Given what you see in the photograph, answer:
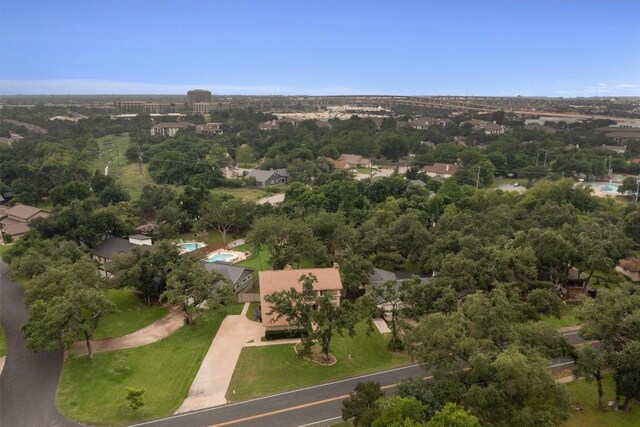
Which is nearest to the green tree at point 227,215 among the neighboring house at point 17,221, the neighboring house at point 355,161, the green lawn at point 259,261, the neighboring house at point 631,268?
the green lawn at point 259,261

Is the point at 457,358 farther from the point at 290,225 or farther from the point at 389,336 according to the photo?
the point at 290,225

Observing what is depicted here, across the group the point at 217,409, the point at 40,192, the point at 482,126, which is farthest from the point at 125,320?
the point at 482,126

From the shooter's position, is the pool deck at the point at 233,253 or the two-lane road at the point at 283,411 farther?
the pool deck at the point at 233,253

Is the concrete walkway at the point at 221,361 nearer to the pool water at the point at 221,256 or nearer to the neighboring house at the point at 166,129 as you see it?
the pool water at the point at 221,256

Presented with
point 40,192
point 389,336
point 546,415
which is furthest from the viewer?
point 40,192

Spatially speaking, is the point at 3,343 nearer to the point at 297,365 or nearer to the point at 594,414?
the point at 297,365

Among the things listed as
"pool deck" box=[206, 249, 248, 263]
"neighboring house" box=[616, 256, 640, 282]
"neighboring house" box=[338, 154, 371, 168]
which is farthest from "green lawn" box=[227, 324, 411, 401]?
"neighboring house" box=[338, 154, 371, 168]

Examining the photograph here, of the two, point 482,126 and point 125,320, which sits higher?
point 482,126

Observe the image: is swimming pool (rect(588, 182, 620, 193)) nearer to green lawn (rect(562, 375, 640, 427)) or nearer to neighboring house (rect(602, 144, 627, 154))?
neighboring house (rect(602, 144, 627, 154))
